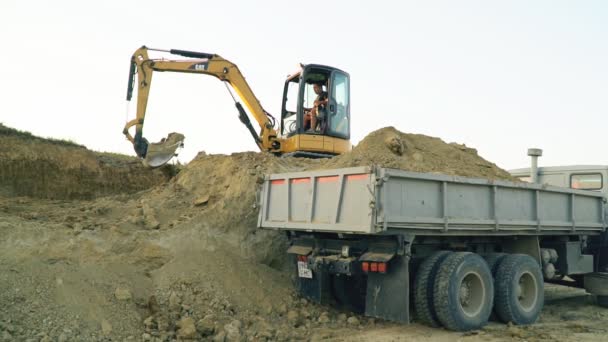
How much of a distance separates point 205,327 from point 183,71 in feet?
24.8

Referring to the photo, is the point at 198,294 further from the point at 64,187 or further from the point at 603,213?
the point at 64,187

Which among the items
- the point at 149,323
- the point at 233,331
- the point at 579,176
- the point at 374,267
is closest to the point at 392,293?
the point at 374,267

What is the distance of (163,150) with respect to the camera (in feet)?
42.1

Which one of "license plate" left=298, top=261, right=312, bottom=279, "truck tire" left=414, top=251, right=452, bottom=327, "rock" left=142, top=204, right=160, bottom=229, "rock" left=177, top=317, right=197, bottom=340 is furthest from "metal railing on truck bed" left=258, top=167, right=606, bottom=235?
"rock" left=142, top=204, right=160, bottom=229

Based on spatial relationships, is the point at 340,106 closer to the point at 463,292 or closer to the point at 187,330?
the point at 463,292

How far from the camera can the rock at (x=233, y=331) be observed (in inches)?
266

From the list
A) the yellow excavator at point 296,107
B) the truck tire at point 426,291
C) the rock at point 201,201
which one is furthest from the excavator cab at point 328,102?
the truck tire at point 426,291

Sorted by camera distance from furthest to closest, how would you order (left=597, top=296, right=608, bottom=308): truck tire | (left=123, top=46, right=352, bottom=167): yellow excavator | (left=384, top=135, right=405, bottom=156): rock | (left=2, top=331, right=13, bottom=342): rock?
(left=123, top=46, right=352, bottom=167): yellow excavator
(left=384, top=135, right=405, bottom=156): rock
(left=597, top=296, right=608, bottom=308): truck tire
(left=2, top=331, right=13, bottom=342): rock

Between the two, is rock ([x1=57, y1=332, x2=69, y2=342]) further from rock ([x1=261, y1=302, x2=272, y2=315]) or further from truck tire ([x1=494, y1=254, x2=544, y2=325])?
truck tire ([x1=494, y1=254, x2=544, y2=325])

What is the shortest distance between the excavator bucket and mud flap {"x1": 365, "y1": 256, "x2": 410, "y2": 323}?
7376 mm

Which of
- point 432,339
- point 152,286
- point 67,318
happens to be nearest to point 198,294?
point 152,286

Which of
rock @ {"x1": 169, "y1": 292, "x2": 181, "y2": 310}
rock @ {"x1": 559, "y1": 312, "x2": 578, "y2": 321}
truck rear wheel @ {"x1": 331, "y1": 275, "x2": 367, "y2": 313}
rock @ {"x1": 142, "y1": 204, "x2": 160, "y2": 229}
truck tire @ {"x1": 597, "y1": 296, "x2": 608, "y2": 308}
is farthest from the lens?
truck tire @ {"x1": 597, "y1": 296, "x2": 608, "y2": 308}

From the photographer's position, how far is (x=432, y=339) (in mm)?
6566

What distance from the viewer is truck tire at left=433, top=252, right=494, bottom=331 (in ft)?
22.2
